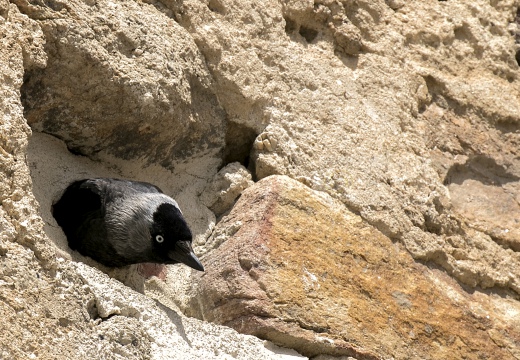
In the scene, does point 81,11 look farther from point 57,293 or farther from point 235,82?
point 57,293

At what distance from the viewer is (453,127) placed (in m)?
3.47

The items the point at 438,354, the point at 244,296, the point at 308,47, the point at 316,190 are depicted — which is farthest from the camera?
the point at 308,47

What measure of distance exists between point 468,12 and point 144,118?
5.16 ft

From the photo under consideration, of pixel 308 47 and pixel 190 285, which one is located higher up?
pixel 308 47

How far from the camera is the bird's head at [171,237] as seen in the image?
9.23 ft

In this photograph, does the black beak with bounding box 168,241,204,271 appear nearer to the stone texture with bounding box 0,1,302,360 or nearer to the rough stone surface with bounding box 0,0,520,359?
the rough stone surface with bounding box 0,0,520,359

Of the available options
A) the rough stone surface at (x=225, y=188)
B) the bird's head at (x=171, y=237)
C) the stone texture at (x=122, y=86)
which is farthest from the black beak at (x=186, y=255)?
the stone texture at (x=122, y=86)

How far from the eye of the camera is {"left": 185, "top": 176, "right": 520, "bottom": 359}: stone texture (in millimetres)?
2646

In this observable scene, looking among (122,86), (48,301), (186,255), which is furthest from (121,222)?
(48,301)

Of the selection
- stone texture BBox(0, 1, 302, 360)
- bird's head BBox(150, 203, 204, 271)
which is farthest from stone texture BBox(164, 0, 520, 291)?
stone texture BBox(0, 1, 302, 360)

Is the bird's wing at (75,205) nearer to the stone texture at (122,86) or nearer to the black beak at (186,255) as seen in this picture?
the stone texture at (122,86)

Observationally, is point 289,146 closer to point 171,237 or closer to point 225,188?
point 225,188

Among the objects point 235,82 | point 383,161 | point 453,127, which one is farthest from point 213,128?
point 453,127

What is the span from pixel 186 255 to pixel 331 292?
0.45 m
